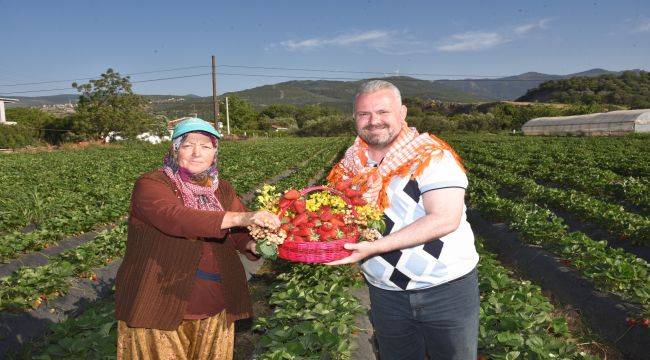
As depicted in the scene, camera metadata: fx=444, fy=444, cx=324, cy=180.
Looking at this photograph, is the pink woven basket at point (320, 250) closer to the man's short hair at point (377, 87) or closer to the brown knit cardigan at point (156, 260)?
the brown knit cardigan at point (156, 260)

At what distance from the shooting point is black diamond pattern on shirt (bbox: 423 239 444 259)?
2383 mm

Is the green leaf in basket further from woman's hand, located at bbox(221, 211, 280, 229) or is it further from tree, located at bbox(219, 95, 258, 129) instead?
tree, located at bbox(219, 95, 258, 129)

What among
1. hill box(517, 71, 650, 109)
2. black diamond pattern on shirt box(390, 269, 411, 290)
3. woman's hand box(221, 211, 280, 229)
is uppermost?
hill box(517, 71, 650, 109)

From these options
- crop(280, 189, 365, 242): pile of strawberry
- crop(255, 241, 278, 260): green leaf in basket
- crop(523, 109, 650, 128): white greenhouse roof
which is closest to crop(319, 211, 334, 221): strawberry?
crop(280, 189, 365, 242): pile of strawberry

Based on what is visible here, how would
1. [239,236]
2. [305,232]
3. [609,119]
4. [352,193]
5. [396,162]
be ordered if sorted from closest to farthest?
[396,162] < [305,232] < [352,193] < [239,236] < [609,119]

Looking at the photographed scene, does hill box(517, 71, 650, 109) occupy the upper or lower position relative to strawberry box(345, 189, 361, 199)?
upper

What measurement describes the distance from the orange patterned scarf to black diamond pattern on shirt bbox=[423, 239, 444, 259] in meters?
0.31

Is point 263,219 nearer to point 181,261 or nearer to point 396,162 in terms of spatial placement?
point 181,261

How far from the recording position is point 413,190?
2.37 metres

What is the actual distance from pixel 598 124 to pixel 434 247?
2080 inches

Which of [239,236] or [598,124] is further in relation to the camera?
[598,124]

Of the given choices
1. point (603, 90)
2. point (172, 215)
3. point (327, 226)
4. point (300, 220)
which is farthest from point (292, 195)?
point (603, 90)

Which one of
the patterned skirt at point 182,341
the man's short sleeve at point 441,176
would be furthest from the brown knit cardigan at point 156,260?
the man's short sleeve at point 441,176

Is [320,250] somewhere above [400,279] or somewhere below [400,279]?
above
